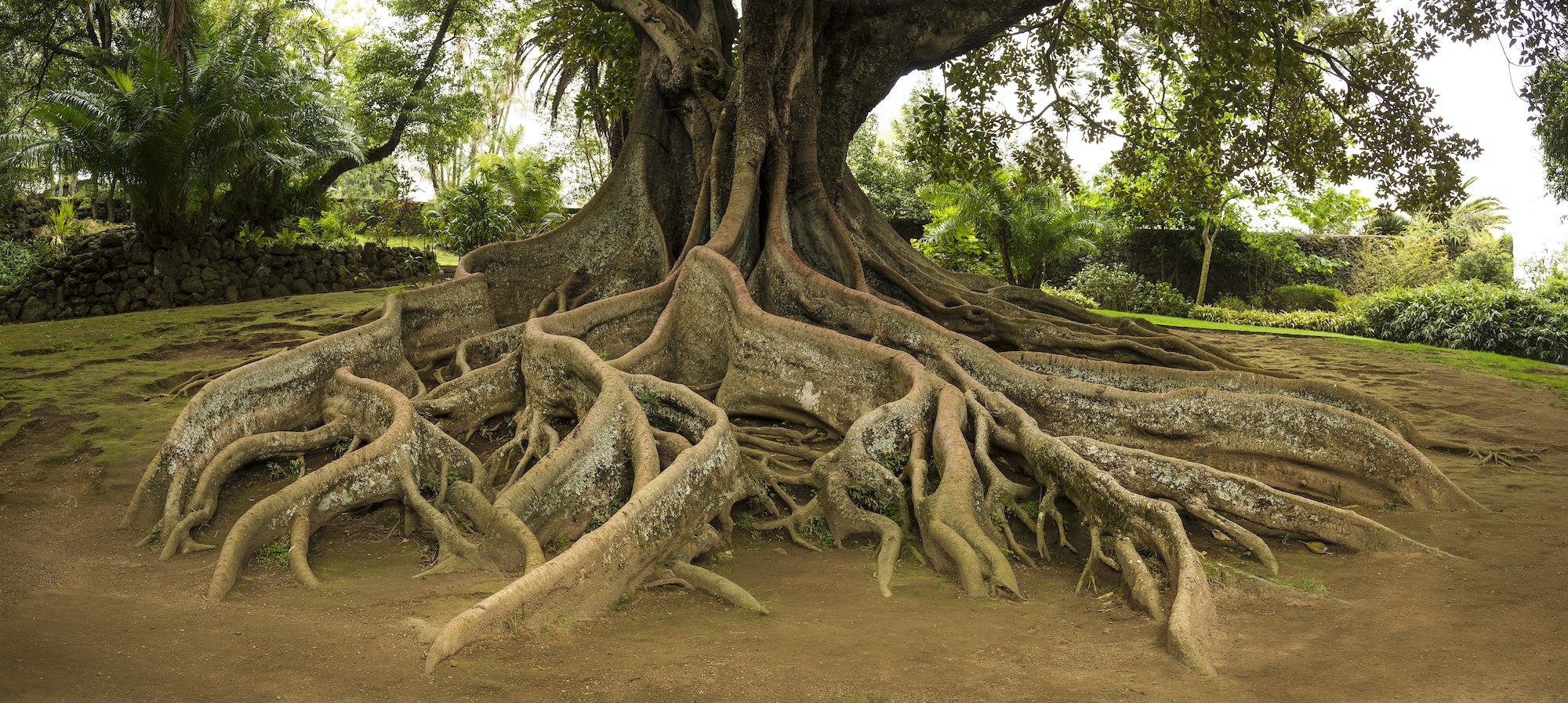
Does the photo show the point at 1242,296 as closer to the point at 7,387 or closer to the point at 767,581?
the point at 767,581

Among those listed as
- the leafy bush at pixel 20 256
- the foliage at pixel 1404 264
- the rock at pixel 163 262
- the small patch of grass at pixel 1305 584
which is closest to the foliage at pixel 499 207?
the rock at pixel 163 262

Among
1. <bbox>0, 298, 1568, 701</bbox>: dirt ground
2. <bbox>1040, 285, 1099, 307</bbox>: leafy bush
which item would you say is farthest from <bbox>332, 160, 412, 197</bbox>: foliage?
<bbox>0, 298, 1568, 701</bbox>: dirt ground

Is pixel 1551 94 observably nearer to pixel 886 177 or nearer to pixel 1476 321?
pixel 1476 321

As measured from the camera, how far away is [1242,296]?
23.3 meters

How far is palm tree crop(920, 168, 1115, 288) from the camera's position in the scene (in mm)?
20000

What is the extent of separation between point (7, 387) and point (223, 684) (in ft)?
22.3

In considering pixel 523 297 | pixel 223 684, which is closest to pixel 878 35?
pixel 523 297

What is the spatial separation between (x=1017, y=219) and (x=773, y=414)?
1491 centimetres

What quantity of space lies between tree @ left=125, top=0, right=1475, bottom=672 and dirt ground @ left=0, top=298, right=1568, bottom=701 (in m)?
0.17

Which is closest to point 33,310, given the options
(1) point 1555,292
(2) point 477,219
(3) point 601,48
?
(2) point 477,219

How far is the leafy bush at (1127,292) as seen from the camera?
20547 mm

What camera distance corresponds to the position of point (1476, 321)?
13.5 metres

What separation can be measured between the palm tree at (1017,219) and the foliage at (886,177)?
418 cm

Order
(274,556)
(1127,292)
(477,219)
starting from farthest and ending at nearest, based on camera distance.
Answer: (1127,292) < (477,219) < (274,556)
